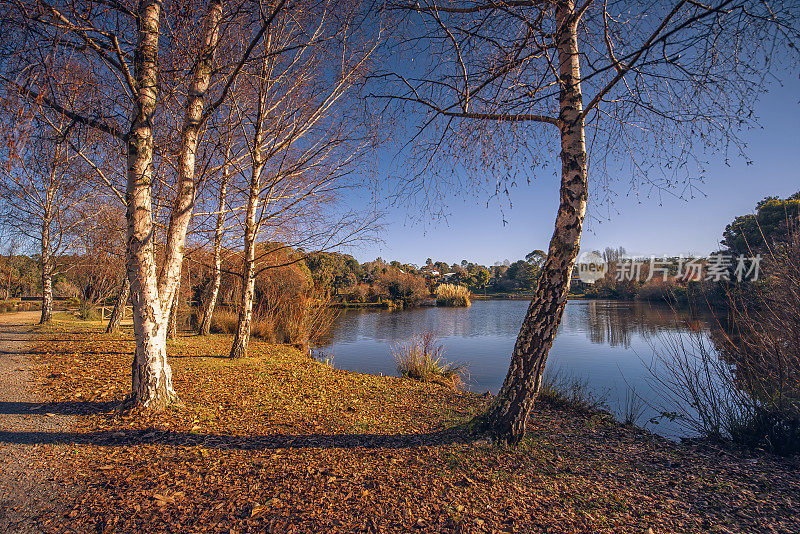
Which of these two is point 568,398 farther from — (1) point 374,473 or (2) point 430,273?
(2) point 430,273

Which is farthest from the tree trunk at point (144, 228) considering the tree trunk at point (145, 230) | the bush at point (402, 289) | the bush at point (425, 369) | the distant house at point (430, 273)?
the distant house at point (430, 273)

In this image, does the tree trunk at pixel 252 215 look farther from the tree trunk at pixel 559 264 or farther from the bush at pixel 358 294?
the bush at pixel 358 294

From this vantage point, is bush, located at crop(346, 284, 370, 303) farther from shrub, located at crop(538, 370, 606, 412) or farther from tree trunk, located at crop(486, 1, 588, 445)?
tree trunk, located at crop(486, 1, 588, 445)

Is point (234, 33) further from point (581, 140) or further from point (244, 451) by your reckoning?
point (244, 451)

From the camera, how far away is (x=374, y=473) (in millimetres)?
2709

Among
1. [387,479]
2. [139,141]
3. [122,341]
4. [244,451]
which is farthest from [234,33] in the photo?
[122,341]

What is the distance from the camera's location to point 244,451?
116 inches

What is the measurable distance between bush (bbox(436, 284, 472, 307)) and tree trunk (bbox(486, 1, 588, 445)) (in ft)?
98.0

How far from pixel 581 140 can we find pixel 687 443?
3746 millimetres

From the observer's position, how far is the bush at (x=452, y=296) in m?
32.8

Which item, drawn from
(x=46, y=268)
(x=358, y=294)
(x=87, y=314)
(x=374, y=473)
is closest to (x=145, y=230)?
(x=374, y=473)

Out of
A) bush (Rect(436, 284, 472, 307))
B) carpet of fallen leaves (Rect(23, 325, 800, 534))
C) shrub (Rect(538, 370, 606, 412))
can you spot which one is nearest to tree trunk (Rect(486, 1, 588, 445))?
carpet of fallen leaves (Rect(23, 325, 800, 534))

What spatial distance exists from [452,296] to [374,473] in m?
30.8

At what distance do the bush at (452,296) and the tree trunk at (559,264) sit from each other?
2988cm
